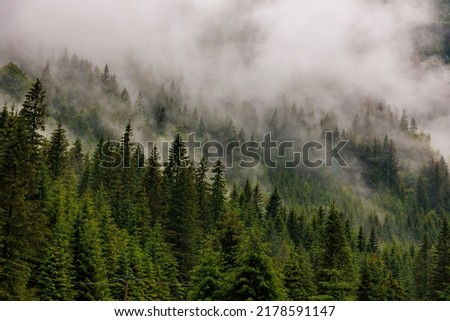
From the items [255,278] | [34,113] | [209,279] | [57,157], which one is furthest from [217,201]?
[255,278]

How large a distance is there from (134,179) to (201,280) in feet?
181

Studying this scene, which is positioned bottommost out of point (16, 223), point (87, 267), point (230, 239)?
point (87, 267)

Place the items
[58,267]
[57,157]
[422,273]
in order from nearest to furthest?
1. [58,267]
2. [57,157]
3. [422,273]

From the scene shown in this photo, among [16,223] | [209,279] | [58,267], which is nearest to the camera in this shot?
[209,279]

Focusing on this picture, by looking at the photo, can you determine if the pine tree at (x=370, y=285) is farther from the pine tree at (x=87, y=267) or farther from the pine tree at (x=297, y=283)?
the pine tree at (x=87, y=267)

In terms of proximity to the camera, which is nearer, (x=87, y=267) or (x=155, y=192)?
(x=87, y=267)

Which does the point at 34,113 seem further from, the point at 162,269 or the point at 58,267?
the point at 58,267

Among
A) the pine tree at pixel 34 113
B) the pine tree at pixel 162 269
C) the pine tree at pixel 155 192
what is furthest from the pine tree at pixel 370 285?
the pine tree at pixel 34 113

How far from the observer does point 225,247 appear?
4603cm

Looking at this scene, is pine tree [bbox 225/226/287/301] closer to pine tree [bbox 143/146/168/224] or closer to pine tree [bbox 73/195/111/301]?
pine tree [bbox 73/195/111/301]

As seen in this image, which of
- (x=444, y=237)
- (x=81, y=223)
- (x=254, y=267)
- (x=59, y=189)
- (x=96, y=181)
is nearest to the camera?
(x=254, y=267)

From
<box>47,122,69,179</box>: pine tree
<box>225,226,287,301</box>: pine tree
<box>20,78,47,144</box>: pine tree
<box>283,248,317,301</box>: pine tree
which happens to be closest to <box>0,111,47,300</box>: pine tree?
<box>225,226,287,301</box>: pine tree
